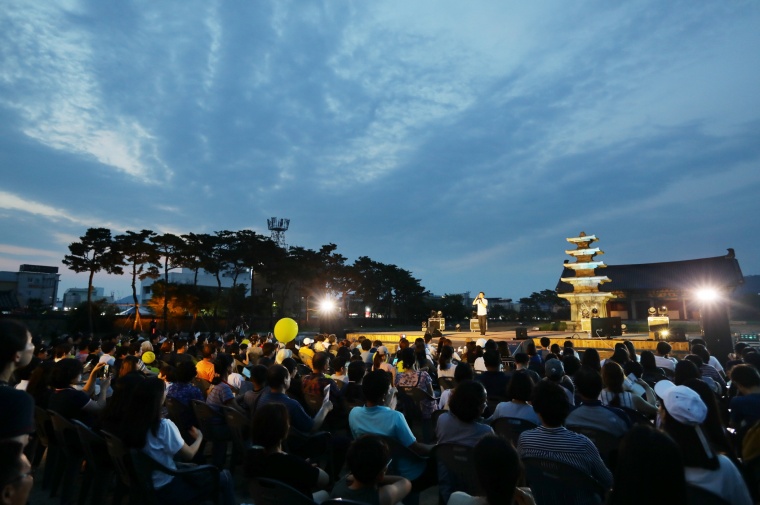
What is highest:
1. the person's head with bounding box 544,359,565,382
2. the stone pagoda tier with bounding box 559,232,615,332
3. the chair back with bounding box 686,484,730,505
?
the stone pagoda tier with bounding box 559,232,615,332

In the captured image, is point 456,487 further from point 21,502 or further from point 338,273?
point 338,273

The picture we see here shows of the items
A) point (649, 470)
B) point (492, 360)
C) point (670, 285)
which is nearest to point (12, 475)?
point (649, 470)

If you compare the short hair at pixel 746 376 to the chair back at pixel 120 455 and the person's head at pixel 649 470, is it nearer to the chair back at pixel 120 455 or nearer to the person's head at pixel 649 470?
the person's head at pixel 649 470

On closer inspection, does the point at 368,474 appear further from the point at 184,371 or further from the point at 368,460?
the point at 184,371

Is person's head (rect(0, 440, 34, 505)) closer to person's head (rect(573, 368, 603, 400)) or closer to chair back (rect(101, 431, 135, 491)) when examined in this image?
chair back (rect(101, 431, 135, 491))

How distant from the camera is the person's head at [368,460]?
2299 millimetres

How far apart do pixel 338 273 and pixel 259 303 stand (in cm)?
800

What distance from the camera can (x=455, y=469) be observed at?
3111 millimetres

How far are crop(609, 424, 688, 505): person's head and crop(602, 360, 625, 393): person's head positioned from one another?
241 cm

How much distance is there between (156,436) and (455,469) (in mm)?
2243

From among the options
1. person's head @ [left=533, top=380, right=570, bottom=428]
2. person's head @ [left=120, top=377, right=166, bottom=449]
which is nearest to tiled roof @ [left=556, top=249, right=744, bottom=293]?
person's head @ [left=533, top=380, right=570, bottom=428]

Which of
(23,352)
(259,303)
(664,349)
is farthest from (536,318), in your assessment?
(23,352)

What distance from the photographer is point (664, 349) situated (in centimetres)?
721

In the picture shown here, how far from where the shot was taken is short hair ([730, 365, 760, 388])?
12.3 feet
